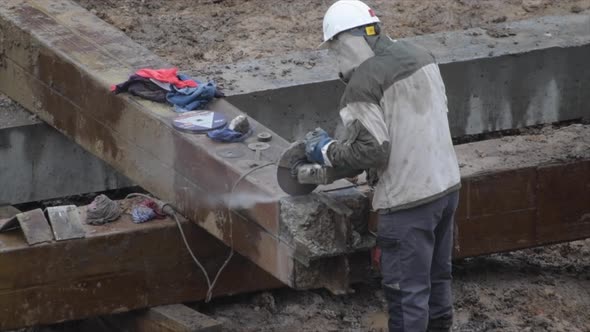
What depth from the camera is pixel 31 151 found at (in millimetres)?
8336

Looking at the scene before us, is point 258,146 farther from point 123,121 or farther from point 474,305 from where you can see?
point 474,305

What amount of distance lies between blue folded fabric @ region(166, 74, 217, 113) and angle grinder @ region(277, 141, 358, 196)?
1.28 m

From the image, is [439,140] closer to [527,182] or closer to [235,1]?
[527,182]

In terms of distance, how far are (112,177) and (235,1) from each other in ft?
10.0

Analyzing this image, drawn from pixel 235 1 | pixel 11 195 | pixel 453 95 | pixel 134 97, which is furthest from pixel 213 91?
pixel 235 1

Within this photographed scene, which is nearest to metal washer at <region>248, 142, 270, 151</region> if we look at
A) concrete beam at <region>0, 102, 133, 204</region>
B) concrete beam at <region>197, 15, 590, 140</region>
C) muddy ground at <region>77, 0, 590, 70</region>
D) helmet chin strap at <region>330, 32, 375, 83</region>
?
helmet chin strap at <region>330, 32, 375, 83</region>

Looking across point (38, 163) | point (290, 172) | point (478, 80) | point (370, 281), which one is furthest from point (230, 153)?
point (478, 80)

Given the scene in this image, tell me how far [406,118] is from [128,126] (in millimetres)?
2160

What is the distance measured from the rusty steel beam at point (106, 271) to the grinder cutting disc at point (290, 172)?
1112 millimetres

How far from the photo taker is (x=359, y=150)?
18.3 ft

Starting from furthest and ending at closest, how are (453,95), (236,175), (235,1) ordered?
(235,1), (453,95), (236,175)

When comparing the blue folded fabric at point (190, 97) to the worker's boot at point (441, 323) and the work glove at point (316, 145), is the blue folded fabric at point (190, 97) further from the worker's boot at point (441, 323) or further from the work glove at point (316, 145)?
the worker's boot at point (441, 323)

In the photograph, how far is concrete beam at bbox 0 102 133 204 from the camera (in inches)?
325

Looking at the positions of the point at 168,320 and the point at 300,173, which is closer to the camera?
the point at 300,173
